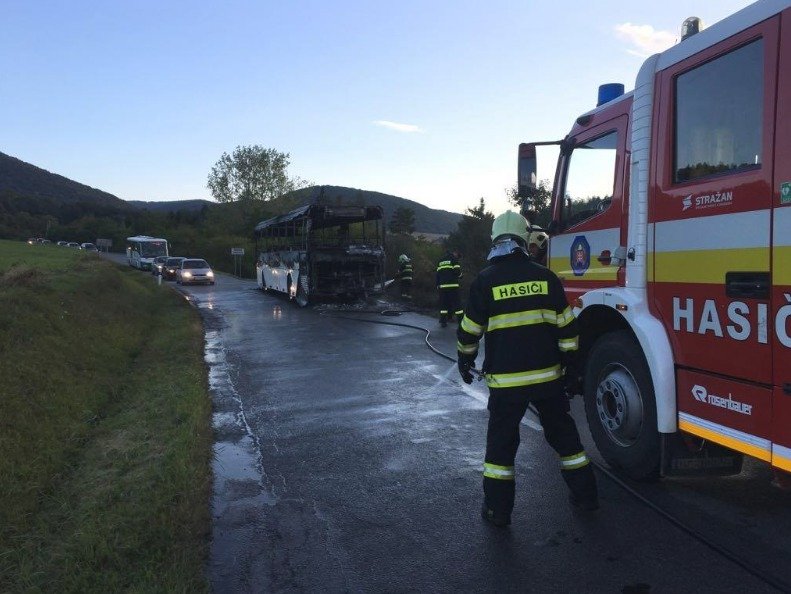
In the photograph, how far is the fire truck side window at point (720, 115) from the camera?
128 inches

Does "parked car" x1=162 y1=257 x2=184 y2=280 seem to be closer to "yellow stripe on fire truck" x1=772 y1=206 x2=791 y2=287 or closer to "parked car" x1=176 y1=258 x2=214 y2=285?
"parked car" x1=176 y1=258 x2=214 y2=285

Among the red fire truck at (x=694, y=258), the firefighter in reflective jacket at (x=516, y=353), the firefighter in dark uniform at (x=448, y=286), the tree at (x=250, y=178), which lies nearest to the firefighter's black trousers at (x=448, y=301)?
the firefighter in dark uniform at (x=448, y=286)

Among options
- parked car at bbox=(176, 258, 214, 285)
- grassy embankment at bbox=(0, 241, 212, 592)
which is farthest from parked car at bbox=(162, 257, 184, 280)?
grassy embankment at bbox=(0, 241, 212, 592)

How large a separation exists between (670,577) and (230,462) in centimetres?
340

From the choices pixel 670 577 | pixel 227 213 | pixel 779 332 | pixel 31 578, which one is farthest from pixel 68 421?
pixel 227 213

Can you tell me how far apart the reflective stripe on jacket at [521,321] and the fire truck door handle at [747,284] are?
2.85 feet

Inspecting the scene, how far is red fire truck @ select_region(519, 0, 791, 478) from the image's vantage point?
122 inches

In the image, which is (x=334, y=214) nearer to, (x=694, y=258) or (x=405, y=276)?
(x=405, y=276)

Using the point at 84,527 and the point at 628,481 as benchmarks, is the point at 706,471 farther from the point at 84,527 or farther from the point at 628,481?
the point at 84,527

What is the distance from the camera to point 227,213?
250 ft

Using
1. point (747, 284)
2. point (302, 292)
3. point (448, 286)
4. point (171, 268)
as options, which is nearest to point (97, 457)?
point (747, 284)

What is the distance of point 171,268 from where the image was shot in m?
39.1

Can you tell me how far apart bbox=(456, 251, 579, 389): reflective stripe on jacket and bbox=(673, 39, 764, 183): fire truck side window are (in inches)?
42.8

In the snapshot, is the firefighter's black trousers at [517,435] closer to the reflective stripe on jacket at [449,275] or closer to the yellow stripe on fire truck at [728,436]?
the yellow stripe on fire truck at [728,436]
